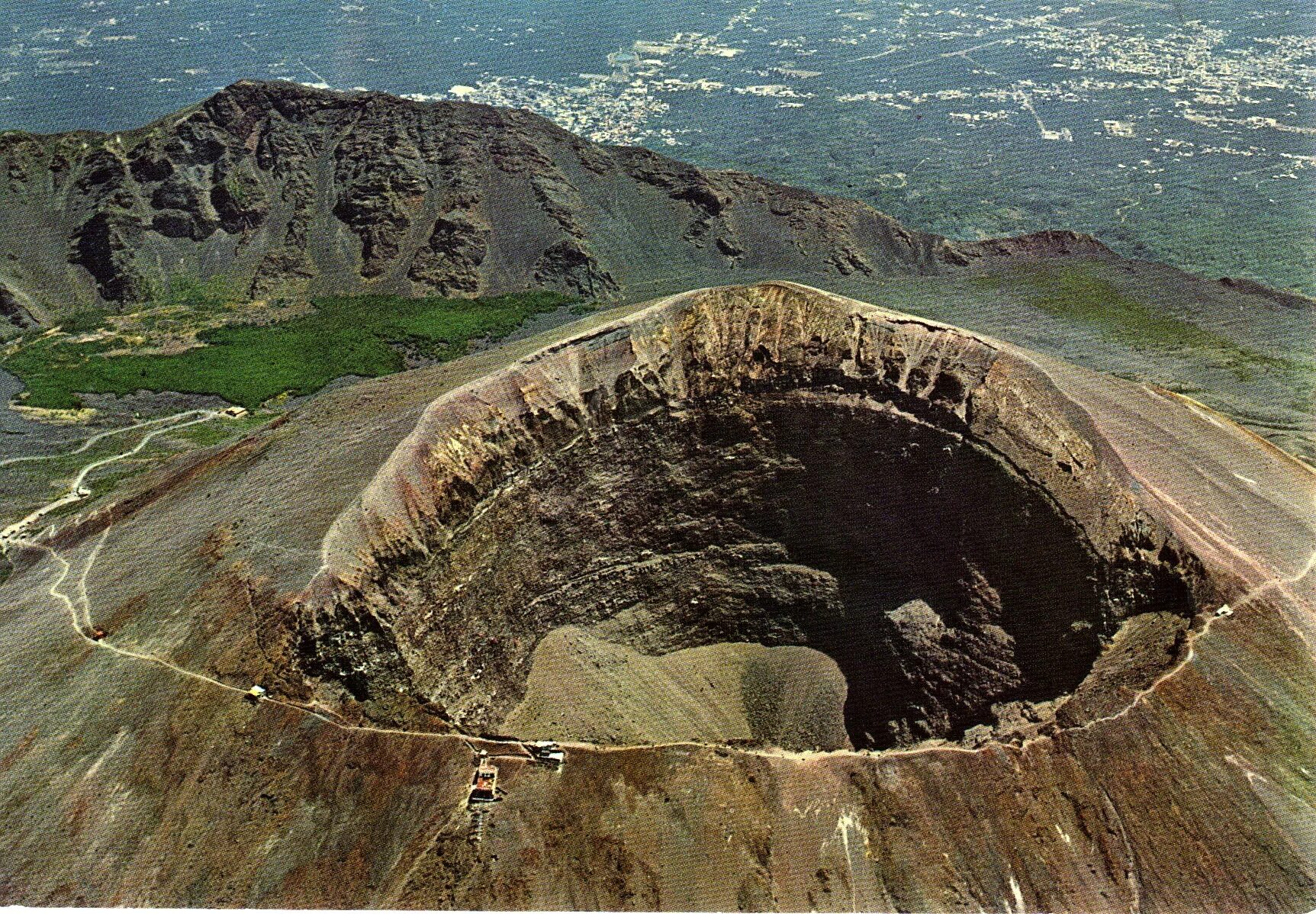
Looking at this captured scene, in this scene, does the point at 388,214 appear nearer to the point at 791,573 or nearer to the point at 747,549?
the point at 747,549

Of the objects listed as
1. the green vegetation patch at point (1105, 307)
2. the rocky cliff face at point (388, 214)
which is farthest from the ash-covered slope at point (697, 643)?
the rocky cliff face at point (388, 214)

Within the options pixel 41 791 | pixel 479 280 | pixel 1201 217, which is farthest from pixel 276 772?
pixel 1201 217

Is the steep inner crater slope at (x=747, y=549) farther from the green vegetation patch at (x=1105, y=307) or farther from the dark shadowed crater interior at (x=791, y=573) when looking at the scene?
the green vegetation patch at (x=1105, y=307)

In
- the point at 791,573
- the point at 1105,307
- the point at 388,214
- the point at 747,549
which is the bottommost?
the point at 1105,307

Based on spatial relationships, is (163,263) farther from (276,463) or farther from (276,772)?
(276,772)

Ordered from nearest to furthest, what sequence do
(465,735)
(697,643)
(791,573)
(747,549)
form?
(465,735), (791,573), (747,549), (697,643)

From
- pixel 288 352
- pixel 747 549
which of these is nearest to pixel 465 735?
pixel 747 549

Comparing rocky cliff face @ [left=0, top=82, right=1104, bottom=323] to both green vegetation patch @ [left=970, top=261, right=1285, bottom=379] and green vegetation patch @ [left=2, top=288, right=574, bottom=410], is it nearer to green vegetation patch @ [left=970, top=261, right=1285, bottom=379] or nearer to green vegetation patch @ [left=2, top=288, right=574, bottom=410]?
green vegetation patch @ [left=2, top=288, right=574, bottom=410]
